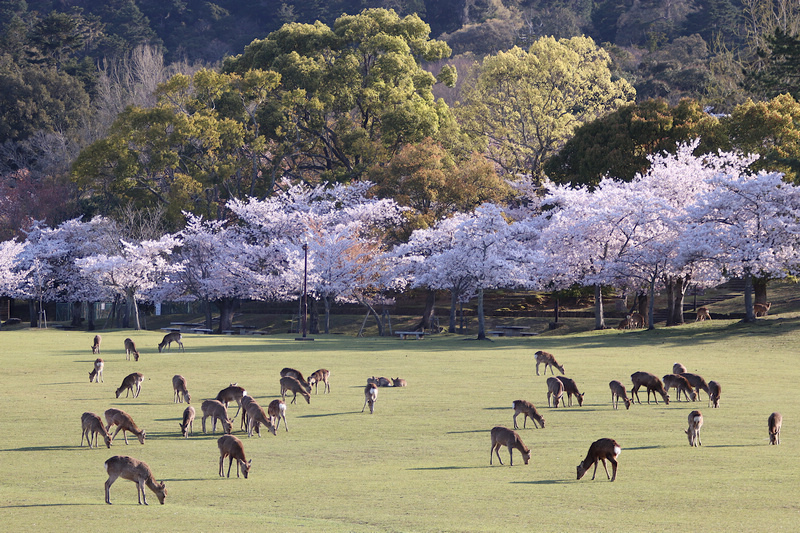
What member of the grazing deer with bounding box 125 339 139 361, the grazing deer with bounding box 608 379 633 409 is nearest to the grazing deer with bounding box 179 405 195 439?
the grazing deer with bounding box 608 379 633 409

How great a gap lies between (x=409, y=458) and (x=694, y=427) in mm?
5807

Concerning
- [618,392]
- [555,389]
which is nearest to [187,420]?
[555,389]

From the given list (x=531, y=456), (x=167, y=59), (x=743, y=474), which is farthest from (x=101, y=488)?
(x=167, y=59)

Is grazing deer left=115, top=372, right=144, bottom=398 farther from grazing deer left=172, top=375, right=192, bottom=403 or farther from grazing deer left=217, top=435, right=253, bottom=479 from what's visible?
grazing deer left=217, top=435, right=253, bottom=479

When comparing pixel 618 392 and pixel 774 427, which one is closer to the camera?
pixel 774 427

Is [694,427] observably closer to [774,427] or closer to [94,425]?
[774,427]

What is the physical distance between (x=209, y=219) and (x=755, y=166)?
41051 millimetres

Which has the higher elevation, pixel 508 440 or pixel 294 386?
pixel 294 386

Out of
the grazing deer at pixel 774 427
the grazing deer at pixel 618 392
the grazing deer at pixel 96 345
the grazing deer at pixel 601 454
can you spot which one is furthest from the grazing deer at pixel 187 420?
the grazing deer at pixel 96 345

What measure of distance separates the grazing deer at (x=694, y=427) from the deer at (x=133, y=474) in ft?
34.4

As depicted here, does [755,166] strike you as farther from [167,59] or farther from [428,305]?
[167,59]

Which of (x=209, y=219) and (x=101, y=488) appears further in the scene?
(x=209, y=219)

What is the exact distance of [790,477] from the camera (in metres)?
15.3

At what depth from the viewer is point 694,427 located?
18.5m
